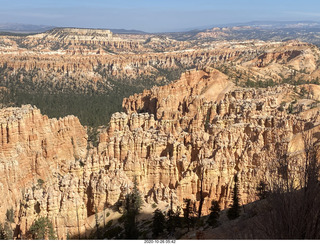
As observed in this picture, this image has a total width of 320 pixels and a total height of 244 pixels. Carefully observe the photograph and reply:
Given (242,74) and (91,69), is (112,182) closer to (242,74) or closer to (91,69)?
(242,74)

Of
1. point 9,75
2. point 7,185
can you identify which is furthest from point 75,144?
point 9,75

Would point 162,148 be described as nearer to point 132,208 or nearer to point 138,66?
point 132,208

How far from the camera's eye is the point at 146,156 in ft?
127

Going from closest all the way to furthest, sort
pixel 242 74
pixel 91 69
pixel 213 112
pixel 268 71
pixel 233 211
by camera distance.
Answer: pixel 233 211, pixel 213 112, pixel 242 74, pixel 268 71, pixel 91 69

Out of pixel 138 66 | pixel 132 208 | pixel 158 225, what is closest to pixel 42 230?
pixel 132 208

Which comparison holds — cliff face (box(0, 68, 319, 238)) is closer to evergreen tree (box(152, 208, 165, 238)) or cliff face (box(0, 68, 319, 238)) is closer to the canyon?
the canyon

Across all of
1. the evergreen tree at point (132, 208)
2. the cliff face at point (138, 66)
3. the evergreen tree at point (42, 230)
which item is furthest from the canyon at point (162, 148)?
the cliff face at point (138, 66)

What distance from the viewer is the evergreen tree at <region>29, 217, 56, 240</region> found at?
2295 centimetres

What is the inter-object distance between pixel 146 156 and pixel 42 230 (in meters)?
17.3

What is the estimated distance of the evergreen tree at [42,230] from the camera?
23.0 m

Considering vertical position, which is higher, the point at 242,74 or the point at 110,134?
the point at 242,74

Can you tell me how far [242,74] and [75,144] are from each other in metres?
46.4

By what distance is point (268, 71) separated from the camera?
9469 centimetres

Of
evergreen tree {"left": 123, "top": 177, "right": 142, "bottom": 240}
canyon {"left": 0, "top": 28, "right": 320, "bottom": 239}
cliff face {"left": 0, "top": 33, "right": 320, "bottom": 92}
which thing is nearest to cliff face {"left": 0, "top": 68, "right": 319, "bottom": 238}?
canyon {"left": 0, "top": 28, "right": 320, "bottom": 239}
